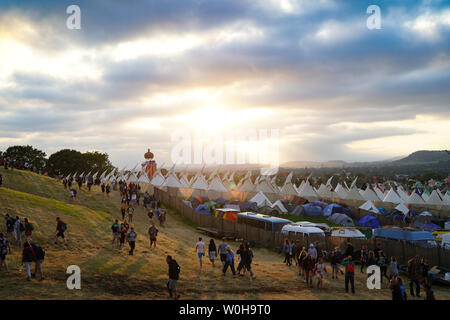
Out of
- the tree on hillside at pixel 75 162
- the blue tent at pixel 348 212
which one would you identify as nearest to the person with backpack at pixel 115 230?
the blue tent at pixel 348 212

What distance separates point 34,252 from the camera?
13.6 meters

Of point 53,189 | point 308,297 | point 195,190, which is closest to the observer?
point 308,297

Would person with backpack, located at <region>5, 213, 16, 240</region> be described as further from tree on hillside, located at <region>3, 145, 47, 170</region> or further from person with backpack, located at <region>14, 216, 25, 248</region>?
tree on hillside, located at <region>3, 145, 47, 170</region>

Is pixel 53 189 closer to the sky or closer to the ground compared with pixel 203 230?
closer to the sky

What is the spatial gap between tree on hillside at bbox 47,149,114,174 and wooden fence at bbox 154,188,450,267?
6420 cm

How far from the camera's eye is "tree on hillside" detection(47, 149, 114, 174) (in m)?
93.1

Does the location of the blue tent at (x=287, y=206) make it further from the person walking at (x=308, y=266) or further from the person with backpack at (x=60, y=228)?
the person with backpack at (x=60, y=228)

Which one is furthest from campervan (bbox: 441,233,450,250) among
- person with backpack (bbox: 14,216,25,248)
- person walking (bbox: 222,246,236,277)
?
person with backpack (bbox: 14,216,25,248)

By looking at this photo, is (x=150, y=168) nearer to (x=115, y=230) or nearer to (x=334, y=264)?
(x=115, y=230)

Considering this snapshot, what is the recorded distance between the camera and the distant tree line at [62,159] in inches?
3669

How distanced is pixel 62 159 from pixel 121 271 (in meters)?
87.1
